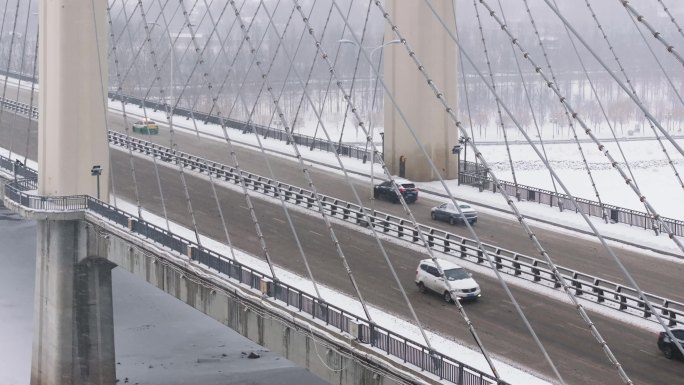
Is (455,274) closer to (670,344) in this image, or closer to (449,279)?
(449,279)

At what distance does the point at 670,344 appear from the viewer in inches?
1018

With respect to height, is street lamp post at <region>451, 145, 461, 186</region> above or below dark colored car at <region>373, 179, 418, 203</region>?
above

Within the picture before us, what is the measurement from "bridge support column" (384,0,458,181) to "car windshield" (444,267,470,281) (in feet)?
72.1

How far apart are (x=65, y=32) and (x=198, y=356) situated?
47.1 feet

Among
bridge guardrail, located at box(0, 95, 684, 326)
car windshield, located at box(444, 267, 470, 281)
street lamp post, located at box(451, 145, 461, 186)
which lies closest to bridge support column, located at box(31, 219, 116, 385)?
bridge guardrail, located at box(0, 95, 684, 326)

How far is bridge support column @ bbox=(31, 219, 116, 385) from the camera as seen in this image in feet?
137

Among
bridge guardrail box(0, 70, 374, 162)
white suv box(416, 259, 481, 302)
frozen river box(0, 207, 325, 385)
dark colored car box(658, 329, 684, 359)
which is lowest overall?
frozen river box(0, 207, 325, 385)

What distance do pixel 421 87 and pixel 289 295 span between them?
84.5ft

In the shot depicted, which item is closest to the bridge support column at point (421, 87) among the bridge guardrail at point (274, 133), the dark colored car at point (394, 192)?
the bridge guardrail at point (274, 133)

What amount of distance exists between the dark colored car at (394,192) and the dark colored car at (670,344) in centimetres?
2213

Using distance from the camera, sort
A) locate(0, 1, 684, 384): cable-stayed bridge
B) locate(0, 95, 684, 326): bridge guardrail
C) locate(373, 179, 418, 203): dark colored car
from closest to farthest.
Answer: locate(0, 1, 684, 384): cable-stayed bridge, locate(0, 95, 684, 326): bridge guardrail, locate(373, 179, 418, 203): dark colored car

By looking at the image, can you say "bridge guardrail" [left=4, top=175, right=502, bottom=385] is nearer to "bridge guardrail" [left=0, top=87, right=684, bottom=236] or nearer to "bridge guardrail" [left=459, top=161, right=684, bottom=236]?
"bridge guardrail" [left=0, top=87, right=684, bottom=236]

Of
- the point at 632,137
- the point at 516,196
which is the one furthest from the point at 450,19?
the point at 632,137

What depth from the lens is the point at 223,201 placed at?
4697 cm
